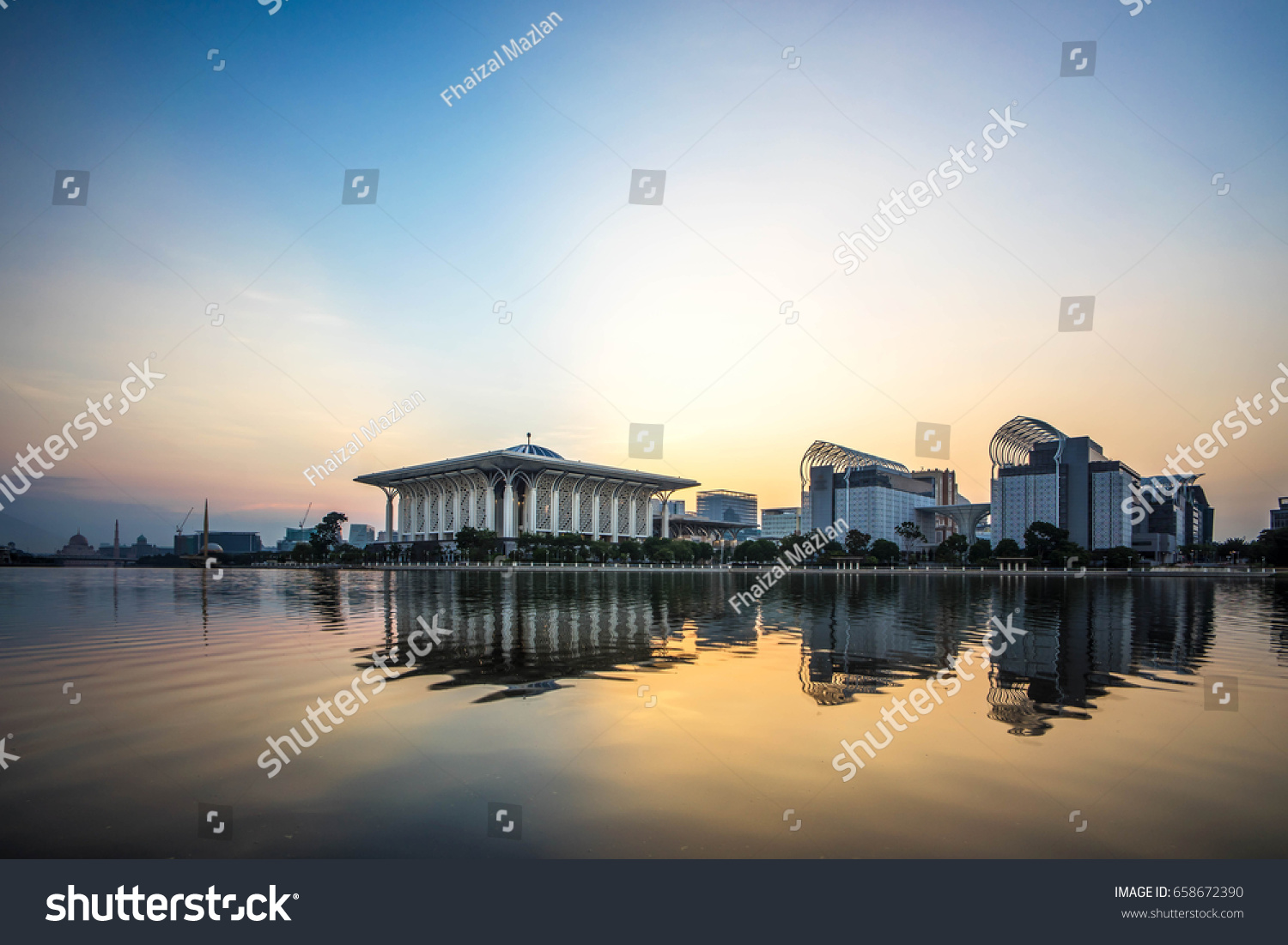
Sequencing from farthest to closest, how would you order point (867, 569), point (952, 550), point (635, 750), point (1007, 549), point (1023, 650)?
point (952, 550)
point (1007, 549)
point (867, 569)
point (1023, 650)
point (635, 750)

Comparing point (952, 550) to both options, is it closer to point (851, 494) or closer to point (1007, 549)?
point (1007, 549)

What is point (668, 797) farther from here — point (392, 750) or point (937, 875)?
point (392, 750)

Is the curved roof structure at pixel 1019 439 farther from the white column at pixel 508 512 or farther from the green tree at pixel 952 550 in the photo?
the white column at pixel 508 512

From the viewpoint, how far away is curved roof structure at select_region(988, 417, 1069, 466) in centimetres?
15625

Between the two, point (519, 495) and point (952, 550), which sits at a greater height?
point (519, 495)

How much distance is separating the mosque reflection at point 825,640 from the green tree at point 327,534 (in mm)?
112365

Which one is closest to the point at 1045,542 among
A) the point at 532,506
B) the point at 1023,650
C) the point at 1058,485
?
the point at 1058,485

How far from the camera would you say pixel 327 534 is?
146 metres

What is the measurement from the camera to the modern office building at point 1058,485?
152 metres

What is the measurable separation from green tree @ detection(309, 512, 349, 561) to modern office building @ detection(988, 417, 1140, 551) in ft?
482

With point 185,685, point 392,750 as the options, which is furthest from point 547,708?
point 185,685

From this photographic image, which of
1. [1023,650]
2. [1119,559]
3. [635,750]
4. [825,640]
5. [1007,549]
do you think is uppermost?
[635,750]

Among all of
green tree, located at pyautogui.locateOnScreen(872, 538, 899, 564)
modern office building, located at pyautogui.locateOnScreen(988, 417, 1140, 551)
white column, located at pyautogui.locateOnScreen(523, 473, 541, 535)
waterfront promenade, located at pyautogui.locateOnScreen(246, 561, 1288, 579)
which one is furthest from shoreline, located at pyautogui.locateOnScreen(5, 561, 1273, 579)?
modern office building, located at pyautogui.locateOnScreen(988, 417, 1140, 551)

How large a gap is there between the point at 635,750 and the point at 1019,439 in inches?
6927
